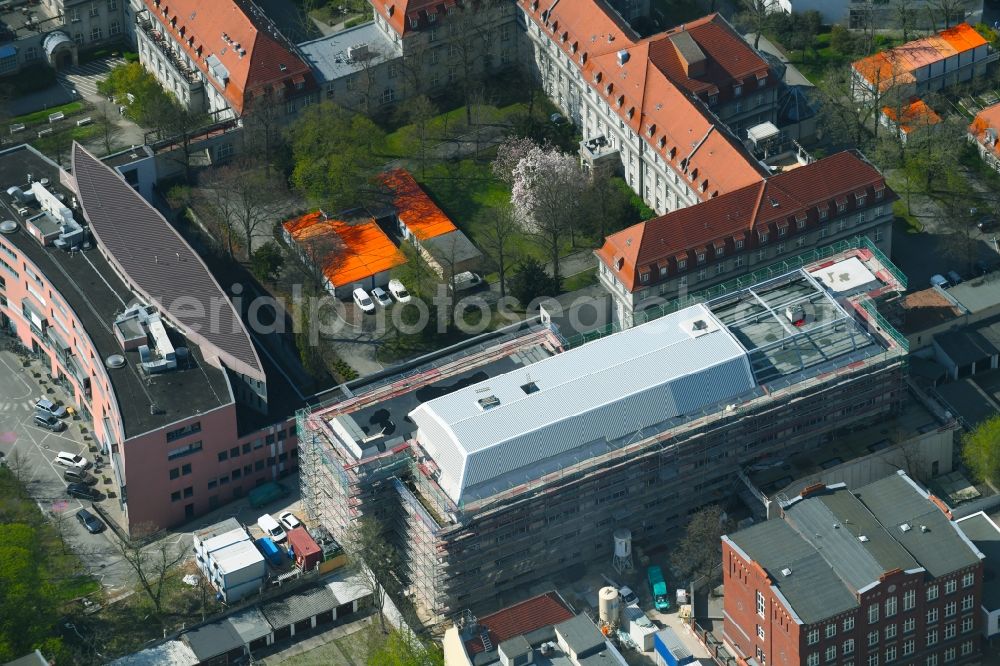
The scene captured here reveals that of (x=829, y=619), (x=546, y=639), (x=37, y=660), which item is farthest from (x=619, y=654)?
(x=37, y=660)

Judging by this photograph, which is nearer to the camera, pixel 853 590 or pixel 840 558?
pixel 853 590

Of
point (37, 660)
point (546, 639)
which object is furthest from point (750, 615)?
point (37, 660)

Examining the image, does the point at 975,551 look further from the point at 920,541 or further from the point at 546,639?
the point at 546,639

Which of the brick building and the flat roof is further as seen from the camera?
the flat roof

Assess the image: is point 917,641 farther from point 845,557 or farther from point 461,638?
point 461,638

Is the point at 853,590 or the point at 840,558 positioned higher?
the point at 840,558

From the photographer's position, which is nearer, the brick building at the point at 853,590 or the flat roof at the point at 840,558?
the brick building at the point at 853,590

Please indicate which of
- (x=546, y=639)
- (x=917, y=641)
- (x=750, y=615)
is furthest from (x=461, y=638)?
(x=917, y=641)

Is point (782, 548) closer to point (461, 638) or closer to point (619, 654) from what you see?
point (619, 654)
